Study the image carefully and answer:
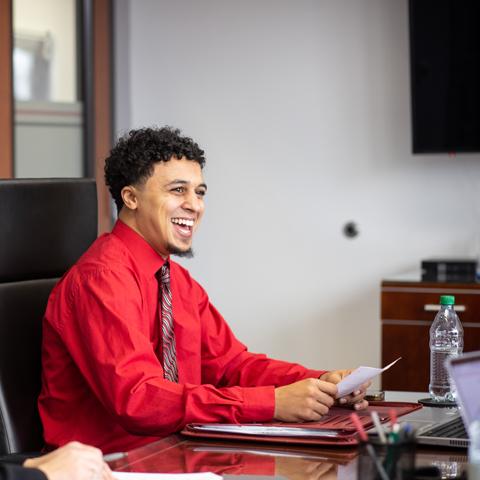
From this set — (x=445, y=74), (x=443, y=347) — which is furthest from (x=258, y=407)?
(x=445, y=74)

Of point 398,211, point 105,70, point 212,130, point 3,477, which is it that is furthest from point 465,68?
point 3,477

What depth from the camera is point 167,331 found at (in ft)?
7.45

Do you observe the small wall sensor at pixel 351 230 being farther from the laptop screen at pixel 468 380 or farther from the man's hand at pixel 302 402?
the laptop screen at pixel 468 380

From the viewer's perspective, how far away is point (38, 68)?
4.38 metres

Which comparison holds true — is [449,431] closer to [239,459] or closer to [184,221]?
[239,459]

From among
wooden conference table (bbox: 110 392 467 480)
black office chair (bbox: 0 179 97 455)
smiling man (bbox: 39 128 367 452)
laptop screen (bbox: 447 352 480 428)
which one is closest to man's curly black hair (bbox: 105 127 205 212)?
smiling man (bbox: 39 128 367 452)

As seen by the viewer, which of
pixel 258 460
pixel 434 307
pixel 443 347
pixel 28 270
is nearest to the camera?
pixel 258 460

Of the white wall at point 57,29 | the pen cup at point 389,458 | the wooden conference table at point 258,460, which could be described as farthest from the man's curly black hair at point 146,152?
the white wall at point 57,29

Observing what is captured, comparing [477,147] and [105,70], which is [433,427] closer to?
[477,147]

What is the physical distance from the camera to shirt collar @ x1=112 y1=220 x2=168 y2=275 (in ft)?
7.43

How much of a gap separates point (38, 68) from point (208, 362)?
2.35 m

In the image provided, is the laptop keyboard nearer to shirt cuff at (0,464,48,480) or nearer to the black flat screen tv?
shirt cuff at (0,464,48,480)

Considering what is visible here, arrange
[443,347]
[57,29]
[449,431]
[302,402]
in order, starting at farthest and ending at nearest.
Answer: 1. [57,29]
2. [443,347]
3. [302,402]
4. [449,431]

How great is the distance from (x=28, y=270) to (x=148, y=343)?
396 millimetres
